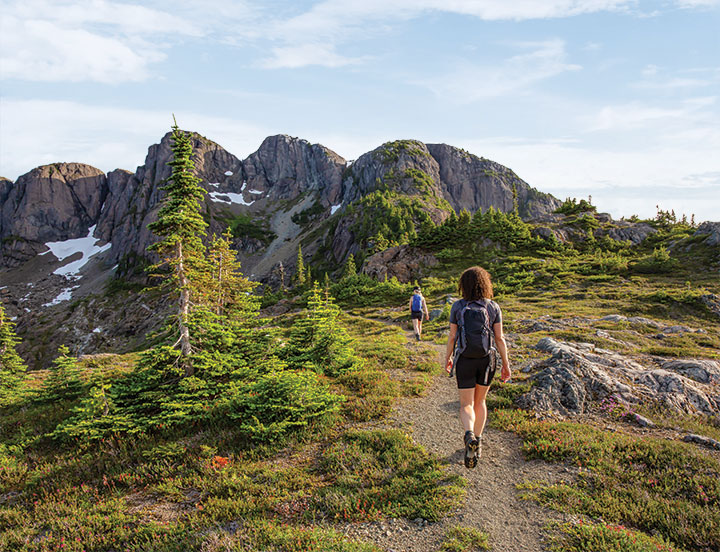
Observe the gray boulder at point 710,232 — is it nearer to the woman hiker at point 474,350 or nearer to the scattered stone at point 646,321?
the scattered stone at point 646,321

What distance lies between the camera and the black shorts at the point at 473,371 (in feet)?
20.9

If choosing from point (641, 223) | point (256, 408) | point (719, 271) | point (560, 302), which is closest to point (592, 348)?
point (256, 408)

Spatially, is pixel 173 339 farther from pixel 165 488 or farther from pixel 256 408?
pixel 165 488

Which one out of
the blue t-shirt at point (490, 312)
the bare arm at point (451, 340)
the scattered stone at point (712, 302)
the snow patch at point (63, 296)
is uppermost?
the blue t-shirt at point (490, 312)

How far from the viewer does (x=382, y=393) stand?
35.4 feet

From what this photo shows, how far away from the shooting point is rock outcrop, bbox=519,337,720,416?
30.7 ft

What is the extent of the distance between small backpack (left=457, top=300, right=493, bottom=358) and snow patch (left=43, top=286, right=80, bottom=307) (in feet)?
666

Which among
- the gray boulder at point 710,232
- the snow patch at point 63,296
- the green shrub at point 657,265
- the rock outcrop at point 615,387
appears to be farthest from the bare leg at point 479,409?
the snow patch at point 63,296

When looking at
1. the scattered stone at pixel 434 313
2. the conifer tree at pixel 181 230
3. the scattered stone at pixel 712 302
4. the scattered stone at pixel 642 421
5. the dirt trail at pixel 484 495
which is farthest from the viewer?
the scattered stone at pixel 434 313

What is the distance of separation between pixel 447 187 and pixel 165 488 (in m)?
202

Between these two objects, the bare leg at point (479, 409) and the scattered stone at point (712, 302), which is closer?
the bare leg at point (479, 409)

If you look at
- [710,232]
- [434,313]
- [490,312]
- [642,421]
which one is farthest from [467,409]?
[710,232]

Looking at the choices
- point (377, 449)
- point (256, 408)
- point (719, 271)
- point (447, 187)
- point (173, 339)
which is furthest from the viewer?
point (447, 187)

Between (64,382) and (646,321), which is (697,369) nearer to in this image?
(646,321)
